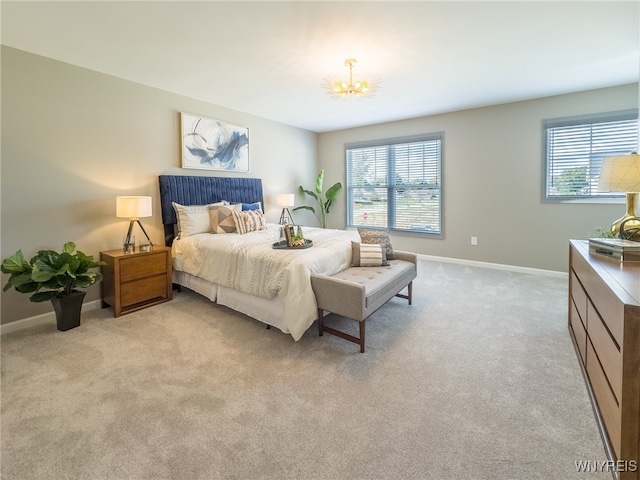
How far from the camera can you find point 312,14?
85.4 inches

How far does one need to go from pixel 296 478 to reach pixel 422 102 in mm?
4461

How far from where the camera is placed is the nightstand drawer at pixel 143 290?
2955mm

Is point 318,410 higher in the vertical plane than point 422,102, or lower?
lower

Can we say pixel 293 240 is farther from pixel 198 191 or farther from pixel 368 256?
pixel 198 191

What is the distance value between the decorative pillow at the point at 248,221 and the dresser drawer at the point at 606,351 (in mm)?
3261

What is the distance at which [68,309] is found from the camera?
8.66 feet

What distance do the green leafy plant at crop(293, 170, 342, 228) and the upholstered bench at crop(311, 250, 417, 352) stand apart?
319 cm

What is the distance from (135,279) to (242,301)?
1191 mm

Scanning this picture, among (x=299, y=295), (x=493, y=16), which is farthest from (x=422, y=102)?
(x=299, y=295)

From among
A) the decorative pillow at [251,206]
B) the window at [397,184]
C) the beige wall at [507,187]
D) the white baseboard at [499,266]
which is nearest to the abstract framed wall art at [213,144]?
the decorative pillow at [251,206]

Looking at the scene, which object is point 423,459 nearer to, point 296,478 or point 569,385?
point 296,478

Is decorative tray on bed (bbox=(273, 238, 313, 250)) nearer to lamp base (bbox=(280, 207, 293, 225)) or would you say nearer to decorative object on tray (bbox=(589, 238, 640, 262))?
decorative object on tray (bbox=(589, 238, 640, 262))

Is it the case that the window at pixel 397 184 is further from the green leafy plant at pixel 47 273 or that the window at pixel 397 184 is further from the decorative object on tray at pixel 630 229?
the green leafy plant at pixel 47 273

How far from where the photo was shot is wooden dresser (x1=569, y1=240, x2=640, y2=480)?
110 cm
